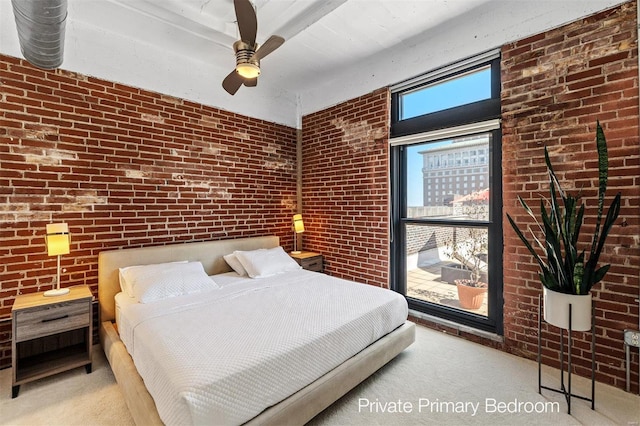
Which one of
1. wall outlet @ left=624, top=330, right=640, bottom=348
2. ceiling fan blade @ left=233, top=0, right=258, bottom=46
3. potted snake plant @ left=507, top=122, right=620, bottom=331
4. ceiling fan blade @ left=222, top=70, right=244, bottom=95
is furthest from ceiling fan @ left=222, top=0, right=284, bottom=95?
wall outlet @ left=624, top=330, right=640, bottom=348

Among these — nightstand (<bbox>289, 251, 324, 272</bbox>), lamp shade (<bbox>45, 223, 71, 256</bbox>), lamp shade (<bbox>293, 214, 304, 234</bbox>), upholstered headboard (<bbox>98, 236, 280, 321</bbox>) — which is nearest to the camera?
lamp shade (<bbox>45, 223, 71, 256</bbox>)

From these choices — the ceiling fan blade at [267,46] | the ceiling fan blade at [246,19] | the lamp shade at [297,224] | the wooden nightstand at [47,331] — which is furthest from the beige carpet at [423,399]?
the ceiling fan blade at [246,19]

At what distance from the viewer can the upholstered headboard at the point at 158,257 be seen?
276 cm

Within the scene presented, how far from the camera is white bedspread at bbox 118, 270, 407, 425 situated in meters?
1.42

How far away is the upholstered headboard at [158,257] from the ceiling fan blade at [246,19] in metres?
2.25

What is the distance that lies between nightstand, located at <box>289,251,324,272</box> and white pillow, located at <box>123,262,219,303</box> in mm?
1459

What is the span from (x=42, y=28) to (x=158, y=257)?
2.04m

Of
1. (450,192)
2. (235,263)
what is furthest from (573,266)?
(235,263)

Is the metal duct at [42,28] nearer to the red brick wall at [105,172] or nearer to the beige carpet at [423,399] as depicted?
the red brick wall at [105,172]

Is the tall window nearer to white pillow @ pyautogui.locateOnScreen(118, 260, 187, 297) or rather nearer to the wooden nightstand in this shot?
white pillow @ pyautogui.locateOnScreen(118, 260, 187, 297)

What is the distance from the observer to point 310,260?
4.22 m

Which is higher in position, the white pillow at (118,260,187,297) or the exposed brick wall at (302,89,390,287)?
the exposed brick wall at (302,89,390,287)

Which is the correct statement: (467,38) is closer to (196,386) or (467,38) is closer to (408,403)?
(408,403)

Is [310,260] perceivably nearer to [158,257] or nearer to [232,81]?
[158,257]
